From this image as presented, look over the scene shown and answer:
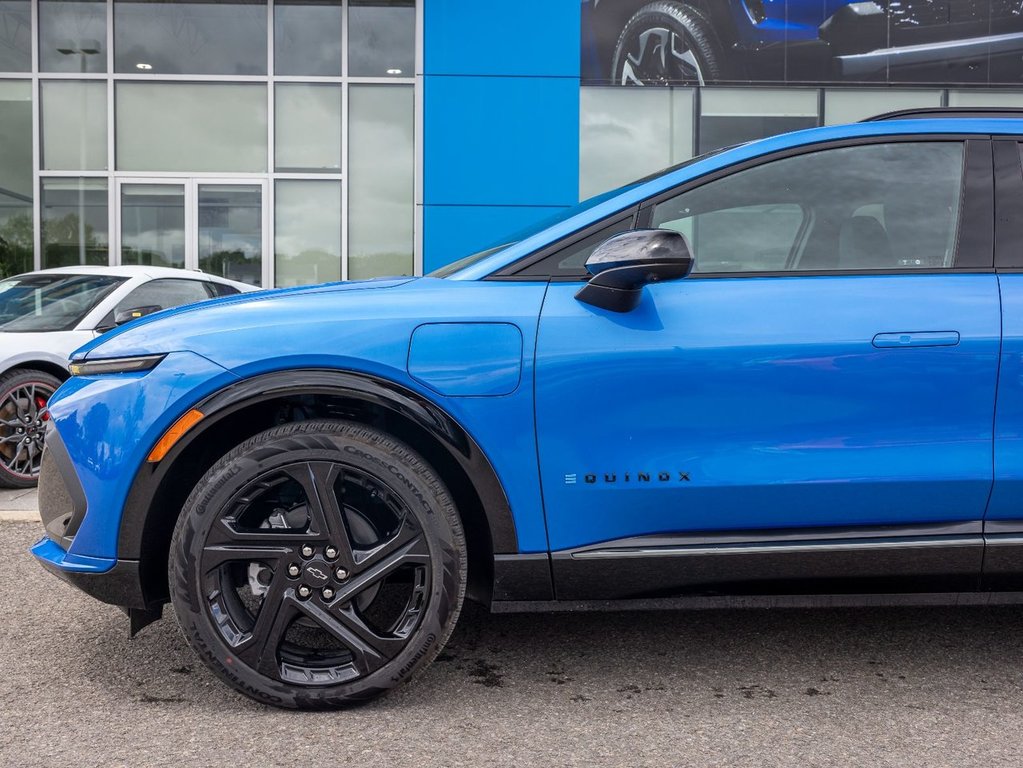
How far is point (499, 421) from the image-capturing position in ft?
8.07

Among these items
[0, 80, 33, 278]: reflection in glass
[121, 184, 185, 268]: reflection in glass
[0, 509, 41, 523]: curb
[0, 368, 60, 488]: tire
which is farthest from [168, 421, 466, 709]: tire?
[0, 80, 33, 278]: reflection in glass

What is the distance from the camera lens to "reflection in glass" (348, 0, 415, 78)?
12.6 m

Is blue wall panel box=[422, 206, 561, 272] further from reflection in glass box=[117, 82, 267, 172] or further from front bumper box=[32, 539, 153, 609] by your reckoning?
front bumper box=[32, 539, 153, 609]

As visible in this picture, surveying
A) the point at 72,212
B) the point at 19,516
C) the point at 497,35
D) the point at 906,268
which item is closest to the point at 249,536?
the point at 906,268

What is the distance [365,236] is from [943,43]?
807cm

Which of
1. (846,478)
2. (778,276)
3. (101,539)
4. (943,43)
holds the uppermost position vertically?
(943,43)

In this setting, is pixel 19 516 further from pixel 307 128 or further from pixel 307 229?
pixel 307 128


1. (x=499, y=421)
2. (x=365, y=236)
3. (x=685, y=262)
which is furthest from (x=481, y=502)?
(x=365, y=236)

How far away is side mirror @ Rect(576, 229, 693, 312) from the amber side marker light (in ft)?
3.56

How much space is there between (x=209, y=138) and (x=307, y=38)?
1915mm

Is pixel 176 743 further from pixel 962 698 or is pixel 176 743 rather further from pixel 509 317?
pixel 962 698

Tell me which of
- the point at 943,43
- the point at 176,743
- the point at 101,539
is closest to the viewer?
the point at 176,743

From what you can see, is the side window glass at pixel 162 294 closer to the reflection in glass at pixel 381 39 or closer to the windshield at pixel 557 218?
the windshield at pixel 557 218

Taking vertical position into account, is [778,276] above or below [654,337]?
above
